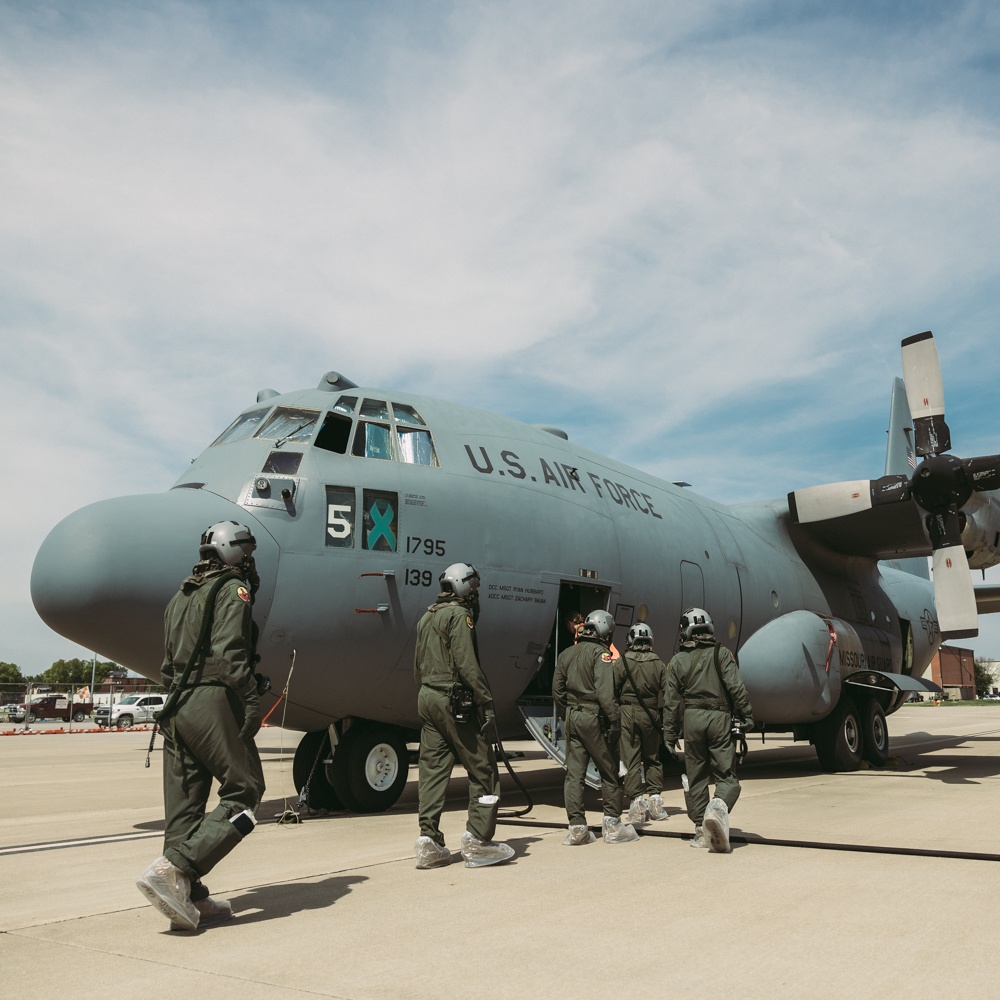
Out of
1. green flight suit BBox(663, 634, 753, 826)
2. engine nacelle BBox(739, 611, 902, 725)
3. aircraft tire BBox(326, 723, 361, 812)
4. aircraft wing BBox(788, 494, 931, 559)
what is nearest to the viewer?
green flight suit BBox(663, 634, 753, 826)

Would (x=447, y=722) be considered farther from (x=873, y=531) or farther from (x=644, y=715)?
(x=873, y=531)

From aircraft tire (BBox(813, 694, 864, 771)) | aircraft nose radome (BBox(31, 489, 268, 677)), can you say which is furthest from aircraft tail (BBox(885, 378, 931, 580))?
aircraft nose radome (BBox(31, 489, 268, 677))

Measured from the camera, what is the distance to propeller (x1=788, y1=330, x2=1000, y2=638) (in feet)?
42.1

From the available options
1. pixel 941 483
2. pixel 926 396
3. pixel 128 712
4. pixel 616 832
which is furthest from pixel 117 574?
pixel 128 712

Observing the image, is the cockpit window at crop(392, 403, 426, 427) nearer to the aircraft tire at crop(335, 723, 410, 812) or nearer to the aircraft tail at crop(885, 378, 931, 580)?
the aircraft tire at crop(335, 723, 410, 812)

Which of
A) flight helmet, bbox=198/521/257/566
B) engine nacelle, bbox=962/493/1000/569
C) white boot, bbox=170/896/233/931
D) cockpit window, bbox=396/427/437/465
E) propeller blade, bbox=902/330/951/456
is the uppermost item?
propeller blade, bbox=902/330/951/456

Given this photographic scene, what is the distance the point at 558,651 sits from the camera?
10.6 meters

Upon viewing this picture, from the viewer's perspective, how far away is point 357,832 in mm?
8125

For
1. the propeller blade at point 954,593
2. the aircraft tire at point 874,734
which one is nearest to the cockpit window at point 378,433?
the propeller blade at point 954,593

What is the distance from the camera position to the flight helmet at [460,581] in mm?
7145

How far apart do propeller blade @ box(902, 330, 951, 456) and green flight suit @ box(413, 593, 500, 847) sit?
8.88m

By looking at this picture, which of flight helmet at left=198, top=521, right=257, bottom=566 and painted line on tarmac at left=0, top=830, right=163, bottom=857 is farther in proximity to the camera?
painted line on tarmac at left=0, top=830, right=163, bottom=857

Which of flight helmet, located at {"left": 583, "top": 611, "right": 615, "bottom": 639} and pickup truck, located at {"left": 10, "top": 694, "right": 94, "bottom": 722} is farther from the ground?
flight helmet, located at {"left": 583, "top": 611, "right": 615, "bottom": 639}

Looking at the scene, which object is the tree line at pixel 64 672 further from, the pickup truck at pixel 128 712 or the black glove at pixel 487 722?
the black glove at pixel 487 722
